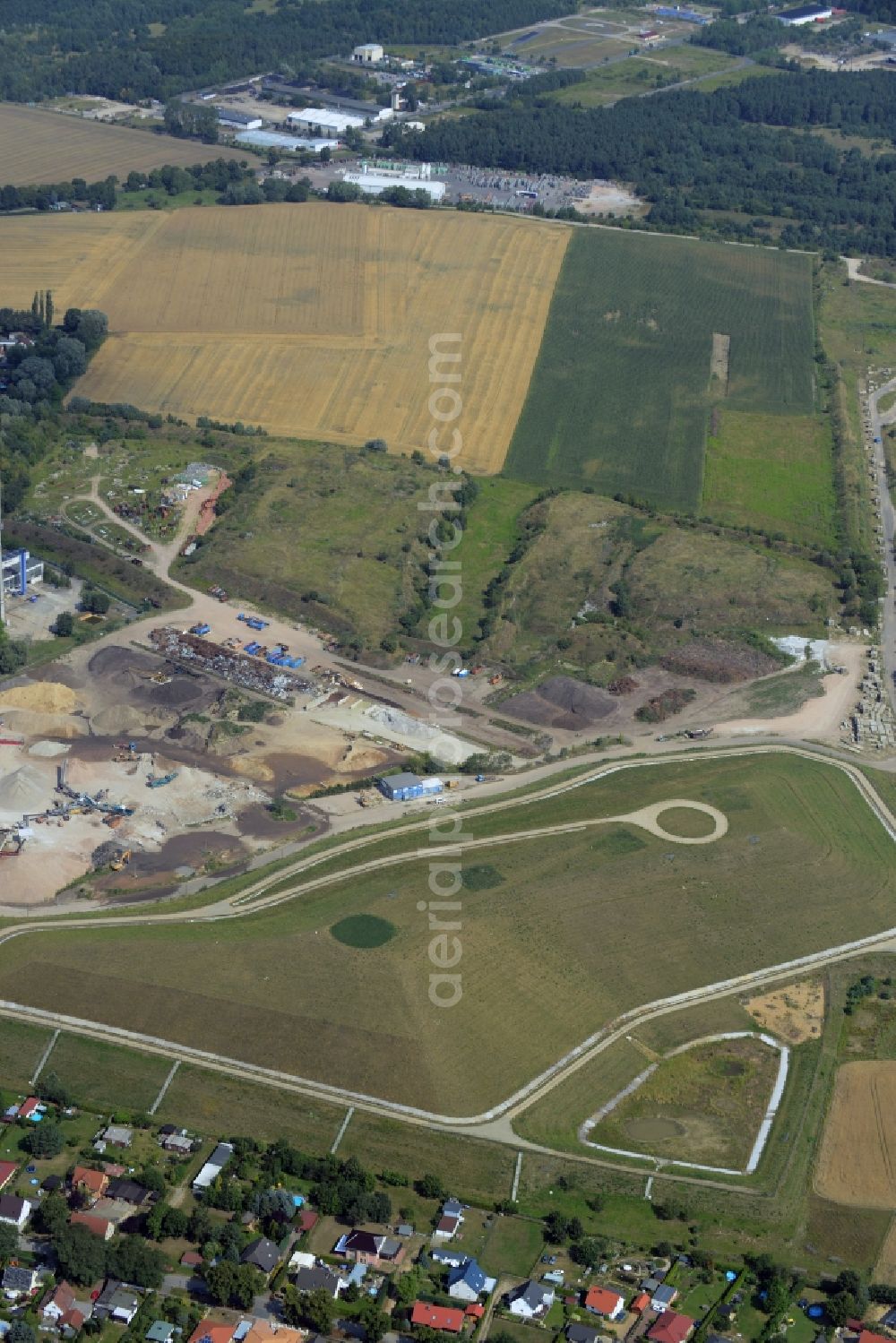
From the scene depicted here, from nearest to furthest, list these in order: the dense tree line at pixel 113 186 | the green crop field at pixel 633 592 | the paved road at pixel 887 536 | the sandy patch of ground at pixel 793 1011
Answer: the sandy patch of ground at pixel 793 1011, the green crop field at pixel 633 592, the paved road at pixel 887 536, the dense tree line at pixel 113 186

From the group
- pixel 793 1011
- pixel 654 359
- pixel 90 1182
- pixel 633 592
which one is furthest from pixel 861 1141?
pixel 654 359

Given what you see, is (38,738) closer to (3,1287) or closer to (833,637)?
(3,1287)

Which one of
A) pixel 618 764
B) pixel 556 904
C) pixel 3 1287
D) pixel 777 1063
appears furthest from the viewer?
pixel 618 764

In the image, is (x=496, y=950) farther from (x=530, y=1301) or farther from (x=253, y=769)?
(x=530, y=1301)

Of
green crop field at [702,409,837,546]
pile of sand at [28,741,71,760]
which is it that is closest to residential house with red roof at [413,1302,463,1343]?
pile of sand at [28,741,71,760]

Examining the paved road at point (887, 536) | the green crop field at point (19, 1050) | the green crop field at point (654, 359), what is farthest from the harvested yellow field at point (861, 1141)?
the green crop field at point (654, 359)

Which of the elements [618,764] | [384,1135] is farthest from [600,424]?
[384,1135]

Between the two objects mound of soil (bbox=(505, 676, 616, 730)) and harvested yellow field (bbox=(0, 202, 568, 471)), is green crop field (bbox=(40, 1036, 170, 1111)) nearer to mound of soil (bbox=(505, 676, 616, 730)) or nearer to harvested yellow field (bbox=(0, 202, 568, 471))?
mound of soil (bbox=(505, 676, 616, 730))

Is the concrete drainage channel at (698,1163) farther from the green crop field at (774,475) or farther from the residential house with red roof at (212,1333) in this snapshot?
the green crop field at (774,475)
